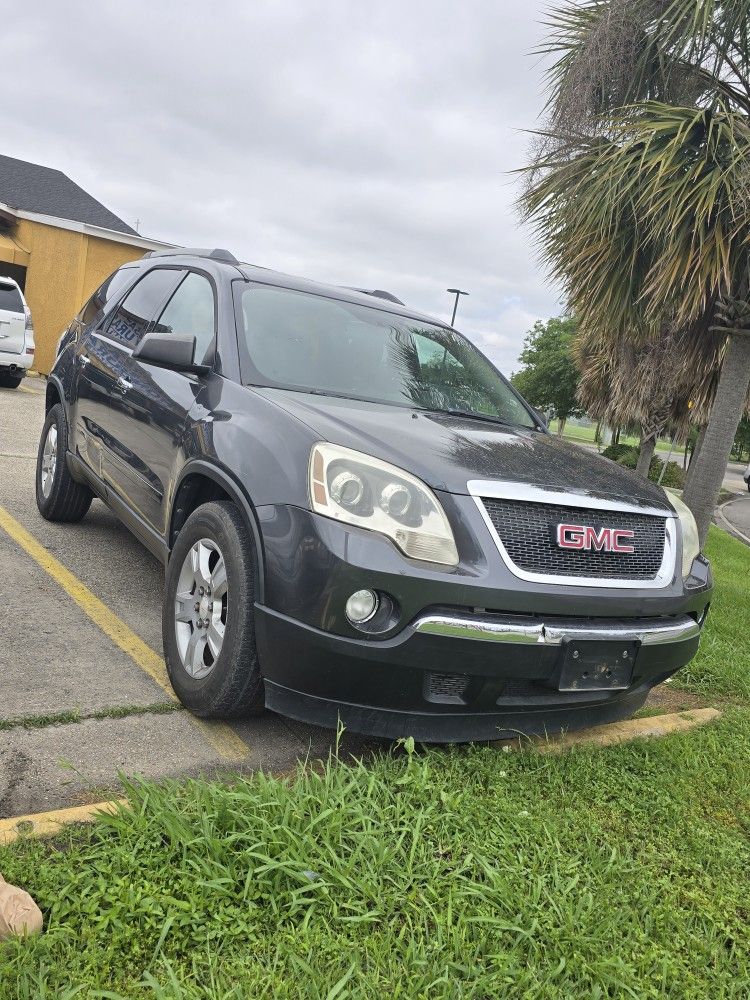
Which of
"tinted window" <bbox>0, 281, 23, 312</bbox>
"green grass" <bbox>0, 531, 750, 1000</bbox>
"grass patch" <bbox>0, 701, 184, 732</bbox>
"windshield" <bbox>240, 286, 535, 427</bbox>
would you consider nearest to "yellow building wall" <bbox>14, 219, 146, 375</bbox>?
"tinted window" <bbox>0, 281, 23, 312</bbox>

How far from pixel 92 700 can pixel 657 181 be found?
16.2ft

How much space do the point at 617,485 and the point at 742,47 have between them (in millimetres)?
5189

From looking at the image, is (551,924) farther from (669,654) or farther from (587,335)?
(587,335)

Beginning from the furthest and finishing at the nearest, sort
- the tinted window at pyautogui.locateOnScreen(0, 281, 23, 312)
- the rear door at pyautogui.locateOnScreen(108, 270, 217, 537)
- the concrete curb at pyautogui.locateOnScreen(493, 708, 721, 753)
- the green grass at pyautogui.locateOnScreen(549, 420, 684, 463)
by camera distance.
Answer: the green grass at pyautogui.locateOnScreen(549, 420, 684, 463) < the tinted window at pyautogui.locateOnScreen(0, 281, 23, 312) < the rear door at pyautogui.locateOnScreen(108, 270, 217, 537) < the concrete curb at pyautogui.locateOnScreen(493, 708, 721, 753)

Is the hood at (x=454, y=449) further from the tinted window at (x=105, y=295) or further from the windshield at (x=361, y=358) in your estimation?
the tinted window at (x=105, y=295)

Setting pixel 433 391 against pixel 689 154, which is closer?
pixel 433 391

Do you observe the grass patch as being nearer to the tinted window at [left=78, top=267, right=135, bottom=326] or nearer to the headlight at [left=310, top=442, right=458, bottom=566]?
the headlight at [left=310, top=442, right=458, bottom=566]

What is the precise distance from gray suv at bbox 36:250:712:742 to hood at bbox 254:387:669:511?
0.01m

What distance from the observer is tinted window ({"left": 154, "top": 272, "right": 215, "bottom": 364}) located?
3576 mm

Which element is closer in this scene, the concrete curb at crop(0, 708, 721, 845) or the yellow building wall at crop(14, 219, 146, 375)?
the concrete curb at crop(0, 708, 721, 845)

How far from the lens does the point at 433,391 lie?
3.72 m

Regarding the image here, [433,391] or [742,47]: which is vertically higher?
[742,47]

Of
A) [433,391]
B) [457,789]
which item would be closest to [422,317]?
[433,391]

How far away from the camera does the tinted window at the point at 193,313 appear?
3576mm
